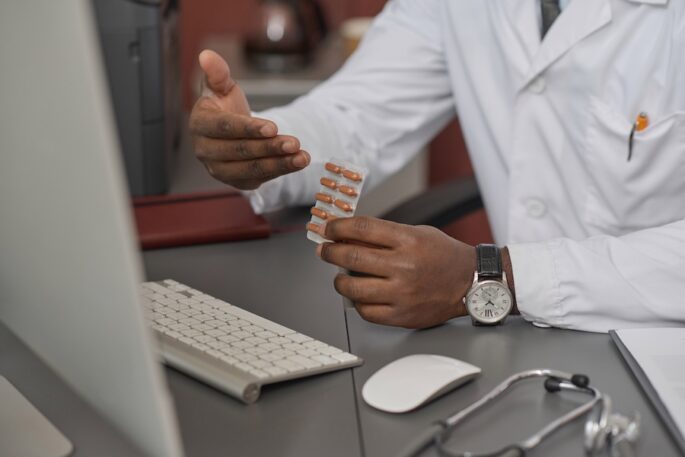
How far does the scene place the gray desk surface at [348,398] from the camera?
0.75m

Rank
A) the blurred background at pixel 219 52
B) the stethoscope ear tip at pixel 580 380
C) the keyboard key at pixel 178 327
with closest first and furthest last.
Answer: the stethoscope ear tip at pixel 580 380 < the keyboard key at pixel 178 327 < the blurred background at pixel 219 52

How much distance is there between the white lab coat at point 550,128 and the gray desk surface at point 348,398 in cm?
8

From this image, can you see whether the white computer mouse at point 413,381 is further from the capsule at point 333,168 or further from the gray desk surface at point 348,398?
the capsule at point 333,168

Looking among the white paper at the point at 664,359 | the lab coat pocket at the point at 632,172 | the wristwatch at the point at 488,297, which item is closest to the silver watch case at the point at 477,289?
the wristwatch at the point at 488,297

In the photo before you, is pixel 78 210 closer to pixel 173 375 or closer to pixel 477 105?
pixel 173 375

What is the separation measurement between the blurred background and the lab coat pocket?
0.24m

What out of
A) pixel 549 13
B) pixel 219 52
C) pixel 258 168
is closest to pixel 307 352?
pixel 258 168

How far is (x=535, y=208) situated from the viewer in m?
1.39

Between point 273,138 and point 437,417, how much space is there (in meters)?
0.45

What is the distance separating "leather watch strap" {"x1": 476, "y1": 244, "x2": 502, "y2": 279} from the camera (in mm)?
1002

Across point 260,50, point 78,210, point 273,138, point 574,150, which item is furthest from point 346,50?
point 78,210

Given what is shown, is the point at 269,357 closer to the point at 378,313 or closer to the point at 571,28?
the point at 378,313

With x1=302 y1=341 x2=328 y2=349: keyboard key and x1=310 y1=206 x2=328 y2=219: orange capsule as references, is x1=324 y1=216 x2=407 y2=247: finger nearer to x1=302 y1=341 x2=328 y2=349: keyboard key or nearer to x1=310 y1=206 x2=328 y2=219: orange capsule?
x1=310 y1=206 x2=328 y2=219: orange capsule

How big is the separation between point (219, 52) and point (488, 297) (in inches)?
65.9
